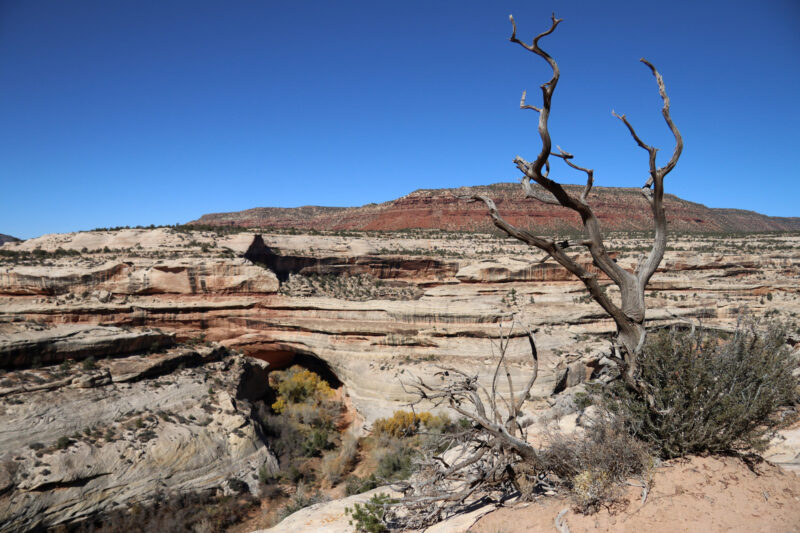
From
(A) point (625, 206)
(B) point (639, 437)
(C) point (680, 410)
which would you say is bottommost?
(B) point (639, 437)

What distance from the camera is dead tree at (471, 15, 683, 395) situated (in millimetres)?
3715

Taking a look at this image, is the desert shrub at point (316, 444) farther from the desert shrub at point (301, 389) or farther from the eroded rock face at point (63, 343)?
the eroded rock face at point (63, 343)

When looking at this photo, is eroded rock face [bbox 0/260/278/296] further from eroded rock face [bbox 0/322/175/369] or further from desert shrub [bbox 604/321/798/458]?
desert shrub [bbox 604/321/798/458]

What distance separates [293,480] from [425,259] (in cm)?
1398

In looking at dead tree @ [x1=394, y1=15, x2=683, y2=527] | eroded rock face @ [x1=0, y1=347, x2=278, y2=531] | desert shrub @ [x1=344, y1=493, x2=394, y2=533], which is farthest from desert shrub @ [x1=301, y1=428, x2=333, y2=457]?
dead tree @ [x1=394, y1=15, x2=683, y2=527]

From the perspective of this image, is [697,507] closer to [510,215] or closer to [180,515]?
[180,515]

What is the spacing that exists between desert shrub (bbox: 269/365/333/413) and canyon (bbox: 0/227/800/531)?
0.88 metres

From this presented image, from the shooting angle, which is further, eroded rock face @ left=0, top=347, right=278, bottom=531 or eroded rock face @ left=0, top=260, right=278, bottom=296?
eroded rock face @ left=0, top=260, right=278, bottom=296

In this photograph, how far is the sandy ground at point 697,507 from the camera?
10.8 feet

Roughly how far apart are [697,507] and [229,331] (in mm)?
17399

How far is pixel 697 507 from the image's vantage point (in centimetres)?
340

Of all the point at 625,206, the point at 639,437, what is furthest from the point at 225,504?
the point at 625,206

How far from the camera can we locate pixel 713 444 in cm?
392

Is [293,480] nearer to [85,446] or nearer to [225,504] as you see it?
[225,504]
